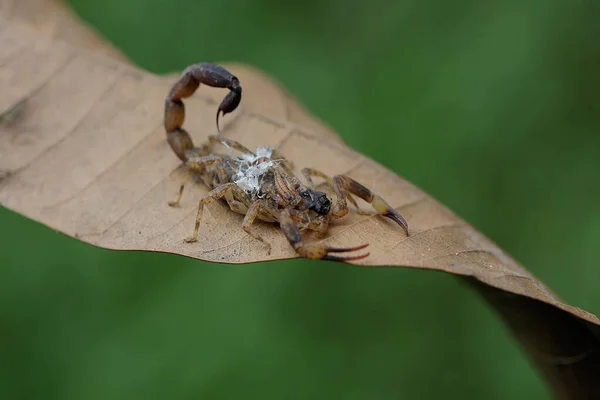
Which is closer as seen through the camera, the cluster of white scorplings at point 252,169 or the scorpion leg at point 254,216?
the scorpion leg at point 254,216

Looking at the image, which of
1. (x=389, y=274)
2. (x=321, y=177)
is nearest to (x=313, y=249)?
(x=321, y=177)

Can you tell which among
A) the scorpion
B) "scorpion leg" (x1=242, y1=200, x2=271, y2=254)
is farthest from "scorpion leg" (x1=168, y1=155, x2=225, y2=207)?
"scorpion leg" (x1=242, y1=200, x2=271, y2=254)

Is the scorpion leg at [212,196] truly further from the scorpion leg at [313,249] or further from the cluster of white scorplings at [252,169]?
the scorpion leg at [313,249]

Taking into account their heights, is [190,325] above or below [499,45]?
below

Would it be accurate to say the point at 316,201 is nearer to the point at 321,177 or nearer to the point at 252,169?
the point at 321,177

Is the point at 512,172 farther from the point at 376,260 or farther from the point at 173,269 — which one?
the point at 376,260

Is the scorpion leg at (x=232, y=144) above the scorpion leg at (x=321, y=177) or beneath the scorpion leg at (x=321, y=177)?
beneath

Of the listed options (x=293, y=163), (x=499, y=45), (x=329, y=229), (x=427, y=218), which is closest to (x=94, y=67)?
(x=293, y=163)

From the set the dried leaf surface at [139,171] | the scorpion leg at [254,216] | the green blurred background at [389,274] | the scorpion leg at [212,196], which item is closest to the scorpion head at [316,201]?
the dried leaf surface at [139,171]
